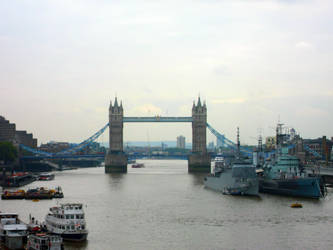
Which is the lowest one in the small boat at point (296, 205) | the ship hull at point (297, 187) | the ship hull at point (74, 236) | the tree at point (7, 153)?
the ship hull at point (74, 236)

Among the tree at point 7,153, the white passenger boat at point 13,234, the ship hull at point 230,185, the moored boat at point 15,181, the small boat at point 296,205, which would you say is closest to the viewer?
the white passenger boat at point 13,234

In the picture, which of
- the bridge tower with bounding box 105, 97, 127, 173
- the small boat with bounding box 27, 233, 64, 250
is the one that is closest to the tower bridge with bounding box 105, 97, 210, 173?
the bridge tower with bounding box 105, 97, 127, 173

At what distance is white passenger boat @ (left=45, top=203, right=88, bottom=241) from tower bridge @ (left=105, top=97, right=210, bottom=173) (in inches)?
3360

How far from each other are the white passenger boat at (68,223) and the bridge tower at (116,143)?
84.1 m

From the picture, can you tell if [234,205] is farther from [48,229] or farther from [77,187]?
[77,187]

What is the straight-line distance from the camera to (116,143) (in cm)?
13512

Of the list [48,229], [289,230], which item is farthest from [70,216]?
[289,230]

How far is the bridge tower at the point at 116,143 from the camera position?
126000 millimetres

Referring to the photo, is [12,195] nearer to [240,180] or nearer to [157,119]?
[240,180]

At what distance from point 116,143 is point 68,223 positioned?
96.4 m

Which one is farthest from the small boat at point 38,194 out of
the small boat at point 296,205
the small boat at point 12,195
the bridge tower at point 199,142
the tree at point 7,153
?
the bridge tower at point 199,142

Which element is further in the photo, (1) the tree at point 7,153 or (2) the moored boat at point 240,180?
(1) the tree at point 7,153

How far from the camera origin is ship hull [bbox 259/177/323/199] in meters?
62.0

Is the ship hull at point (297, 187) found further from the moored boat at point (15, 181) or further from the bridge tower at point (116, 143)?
the bridge tower at point (116, 143)
